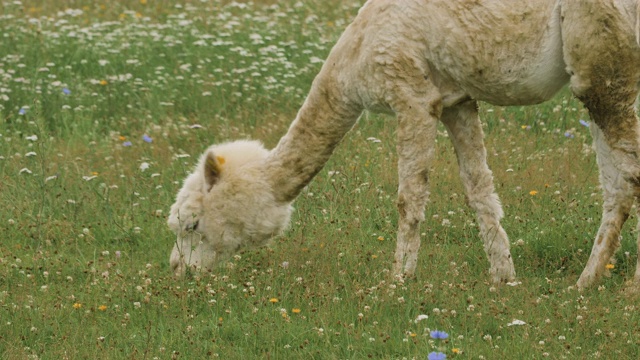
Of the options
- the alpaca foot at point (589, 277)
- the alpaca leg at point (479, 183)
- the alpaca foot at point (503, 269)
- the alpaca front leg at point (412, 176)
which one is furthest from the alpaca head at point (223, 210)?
the alpaca foot at point (589, 277)

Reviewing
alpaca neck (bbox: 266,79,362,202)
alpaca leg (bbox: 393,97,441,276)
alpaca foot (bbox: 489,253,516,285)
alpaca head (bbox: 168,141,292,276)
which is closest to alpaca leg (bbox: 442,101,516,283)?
alpaca foot (bbox: 489,253,516,285)

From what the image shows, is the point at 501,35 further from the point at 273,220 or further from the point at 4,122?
the point at 4,122

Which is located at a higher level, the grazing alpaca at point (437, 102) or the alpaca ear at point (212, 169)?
the grazing alpaca at point (437, 102)

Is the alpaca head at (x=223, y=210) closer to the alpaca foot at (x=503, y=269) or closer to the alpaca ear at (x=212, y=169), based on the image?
the alpaca ear at (x=212, y=169)

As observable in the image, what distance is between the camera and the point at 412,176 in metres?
6.27

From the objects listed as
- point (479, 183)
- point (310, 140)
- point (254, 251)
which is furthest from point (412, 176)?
point (254, 251)

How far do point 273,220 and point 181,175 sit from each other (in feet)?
6.96

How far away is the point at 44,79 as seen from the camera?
34.6 feet

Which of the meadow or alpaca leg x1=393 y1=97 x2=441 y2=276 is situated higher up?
alpaca leg x1=393 y1=97 x2=441 y2=276

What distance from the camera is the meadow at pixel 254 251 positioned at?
5551 mm

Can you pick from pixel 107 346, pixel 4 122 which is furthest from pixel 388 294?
pixel 4 122

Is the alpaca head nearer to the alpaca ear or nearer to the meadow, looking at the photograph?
the alpaca ear

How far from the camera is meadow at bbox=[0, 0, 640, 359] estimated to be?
219 inches

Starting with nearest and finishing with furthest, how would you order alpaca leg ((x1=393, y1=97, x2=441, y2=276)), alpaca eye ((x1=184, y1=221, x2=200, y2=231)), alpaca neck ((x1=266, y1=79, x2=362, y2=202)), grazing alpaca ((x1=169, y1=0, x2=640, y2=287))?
grazing alpaca ((x1=169, y1=0, x2=640, y2=287)), alpaca leg ((x1=393, y1=97, x2=441, y2=276)), alpaca neck ((x1=266, y1=79, x2=362, y2=202)), alpaca eye ((x1=184, y1=221, x2=200, y2=231))
